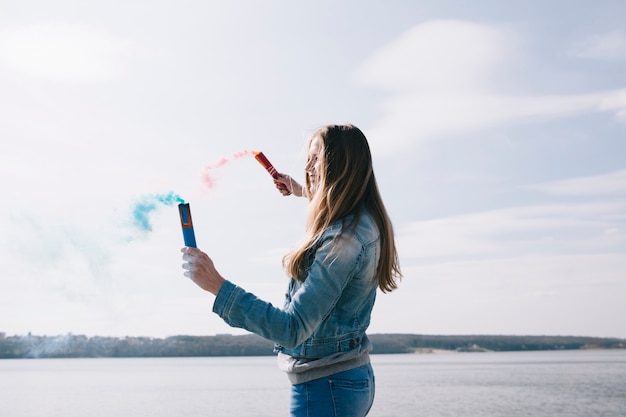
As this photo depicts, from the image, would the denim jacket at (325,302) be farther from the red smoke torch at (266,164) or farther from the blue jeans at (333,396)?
the red smoke torch at (266,164)

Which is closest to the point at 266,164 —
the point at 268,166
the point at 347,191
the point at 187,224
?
the point at 268,166

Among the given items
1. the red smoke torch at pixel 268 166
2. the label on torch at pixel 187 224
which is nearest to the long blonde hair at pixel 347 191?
the label on torch at pixel 187 224

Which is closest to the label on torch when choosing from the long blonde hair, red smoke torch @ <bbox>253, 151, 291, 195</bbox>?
the long blonde hair

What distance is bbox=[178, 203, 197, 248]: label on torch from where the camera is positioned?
3.28m

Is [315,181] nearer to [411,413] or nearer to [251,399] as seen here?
[411,413]

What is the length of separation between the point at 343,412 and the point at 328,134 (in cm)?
127

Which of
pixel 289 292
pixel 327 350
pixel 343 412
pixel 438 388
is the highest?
pixel 289 292

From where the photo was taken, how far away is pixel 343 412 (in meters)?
3.43

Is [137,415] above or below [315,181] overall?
below

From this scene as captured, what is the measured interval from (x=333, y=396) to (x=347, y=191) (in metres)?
0.93

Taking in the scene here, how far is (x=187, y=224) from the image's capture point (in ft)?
10.8

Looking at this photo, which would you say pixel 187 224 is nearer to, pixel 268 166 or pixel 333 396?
pixel 333 396

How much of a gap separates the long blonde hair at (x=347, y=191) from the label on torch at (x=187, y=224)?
455mm

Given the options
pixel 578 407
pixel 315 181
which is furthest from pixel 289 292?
pixel 578 407
